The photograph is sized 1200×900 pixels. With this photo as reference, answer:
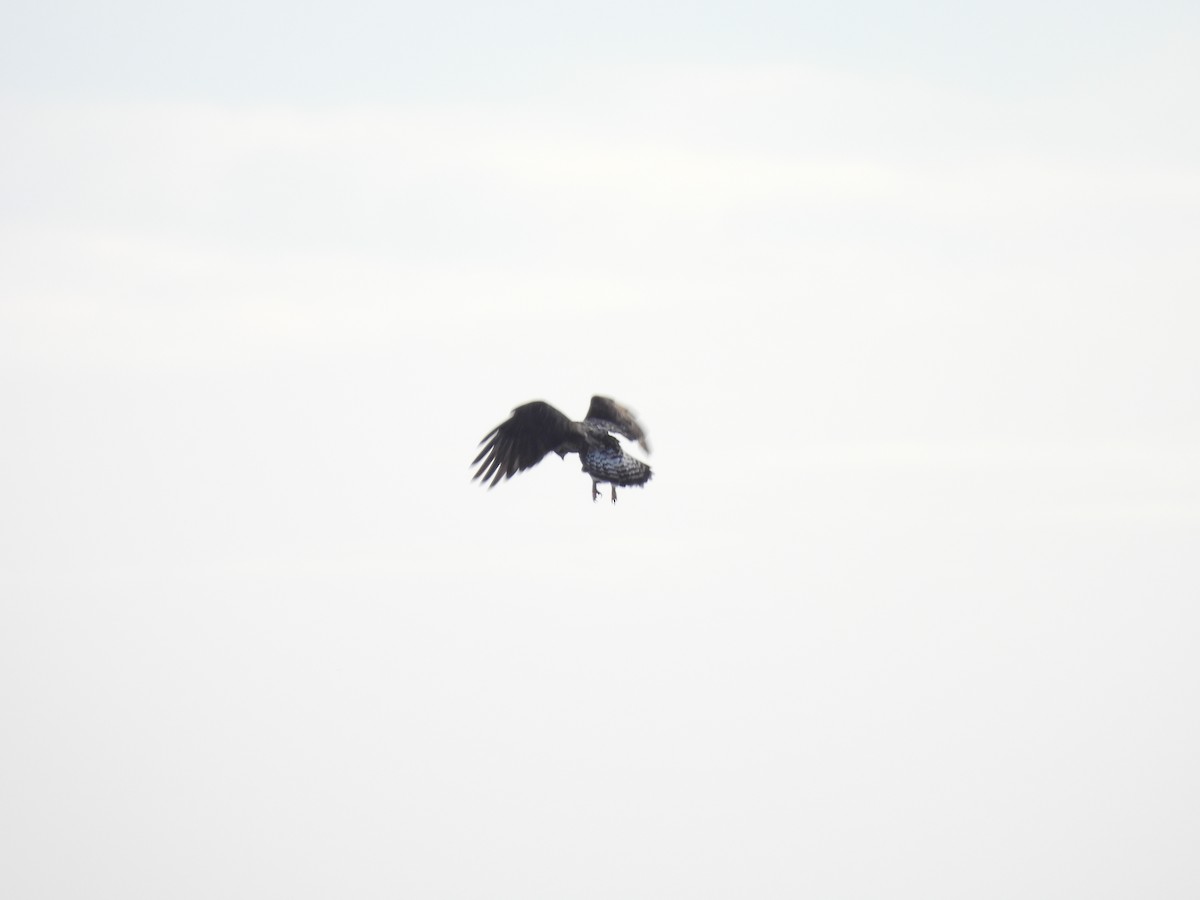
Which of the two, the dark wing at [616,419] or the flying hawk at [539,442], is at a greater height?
the dark wing at [616,419]

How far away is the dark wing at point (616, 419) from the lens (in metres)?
49.4

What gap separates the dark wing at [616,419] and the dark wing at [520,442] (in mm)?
2209

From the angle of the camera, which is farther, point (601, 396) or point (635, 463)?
point (601, 396)

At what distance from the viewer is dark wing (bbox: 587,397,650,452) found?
49.4m

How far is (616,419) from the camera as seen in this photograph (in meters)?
50.4

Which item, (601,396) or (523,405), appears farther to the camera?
(601,396)

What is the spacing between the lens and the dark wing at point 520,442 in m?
47.6

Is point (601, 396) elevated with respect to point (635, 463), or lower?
elevated

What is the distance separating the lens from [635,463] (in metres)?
46.0

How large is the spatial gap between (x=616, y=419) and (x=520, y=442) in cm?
368

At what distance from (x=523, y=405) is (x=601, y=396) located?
4327mm

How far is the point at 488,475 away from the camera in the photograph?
157ft

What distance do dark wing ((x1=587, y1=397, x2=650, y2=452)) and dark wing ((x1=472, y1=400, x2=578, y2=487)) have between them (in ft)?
7.25

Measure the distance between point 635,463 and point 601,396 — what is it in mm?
5769
